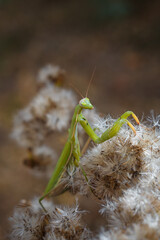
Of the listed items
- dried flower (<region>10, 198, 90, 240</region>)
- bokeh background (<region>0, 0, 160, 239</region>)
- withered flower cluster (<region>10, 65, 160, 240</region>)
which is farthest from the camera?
bokeh background (<region>0, 0, 160, 239</region>)

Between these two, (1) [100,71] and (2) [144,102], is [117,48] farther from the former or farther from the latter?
(2) [144,102]

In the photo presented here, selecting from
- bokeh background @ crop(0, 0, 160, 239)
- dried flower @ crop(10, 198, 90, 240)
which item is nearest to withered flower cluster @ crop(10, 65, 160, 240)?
dried flower @ crop(10, 198, 90, 240)

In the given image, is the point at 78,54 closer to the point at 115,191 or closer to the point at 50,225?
the point at 115,191

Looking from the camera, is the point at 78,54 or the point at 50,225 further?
the point at 78,54

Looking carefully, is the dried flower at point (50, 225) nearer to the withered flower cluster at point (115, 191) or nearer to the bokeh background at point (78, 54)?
the withered flower cluster at point (115, 191)

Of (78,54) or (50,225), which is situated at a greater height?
(78,54)

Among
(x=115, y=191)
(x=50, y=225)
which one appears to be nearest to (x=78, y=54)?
(x=115, y=191)

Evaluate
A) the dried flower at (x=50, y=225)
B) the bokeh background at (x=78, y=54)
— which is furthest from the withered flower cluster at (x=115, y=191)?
the bokeh background at (x=78, y=54)

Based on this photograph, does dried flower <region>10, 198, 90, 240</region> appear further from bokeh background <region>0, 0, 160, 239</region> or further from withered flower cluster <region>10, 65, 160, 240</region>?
bokeh background <region>0, 0, 160, 239</region>
